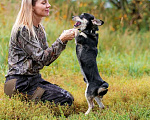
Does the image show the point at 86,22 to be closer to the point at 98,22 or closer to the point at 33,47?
the point at 98,22

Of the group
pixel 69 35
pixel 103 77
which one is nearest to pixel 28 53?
pixel 69 35

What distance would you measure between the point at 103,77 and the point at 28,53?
219cm

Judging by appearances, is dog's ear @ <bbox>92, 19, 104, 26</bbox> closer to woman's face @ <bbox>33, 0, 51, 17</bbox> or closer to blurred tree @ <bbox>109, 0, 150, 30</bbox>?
woman's face @ <bbox>33, 0, 51, 17</bbox>

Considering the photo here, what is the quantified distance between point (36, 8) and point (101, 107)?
1.87 meters

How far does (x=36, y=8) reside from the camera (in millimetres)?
4156

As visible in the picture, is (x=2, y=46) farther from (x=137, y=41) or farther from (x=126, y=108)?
(x=137, y=41)

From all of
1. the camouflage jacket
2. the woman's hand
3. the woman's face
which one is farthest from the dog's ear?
the woman's face

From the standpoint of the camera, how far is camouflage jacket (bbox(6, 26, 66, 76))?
405cm

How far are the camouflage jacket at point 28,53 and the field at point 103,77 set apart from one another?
0.49 metres

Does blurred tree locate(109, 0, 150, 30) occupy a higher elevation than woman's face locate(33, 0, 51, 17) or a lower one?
lower

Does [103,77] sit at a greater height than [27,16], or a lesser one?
lesser

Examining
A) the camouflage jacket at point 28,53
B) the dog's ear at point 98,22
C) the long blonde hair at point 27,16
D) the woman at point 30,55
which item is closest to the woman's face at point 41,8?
the woman at point 30,55

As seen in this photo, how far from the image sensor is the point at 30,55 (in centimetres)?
409

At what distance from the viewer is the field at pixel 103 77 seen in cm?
381
